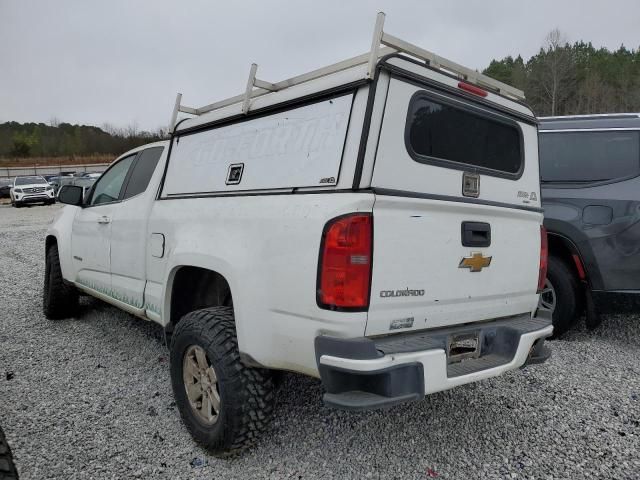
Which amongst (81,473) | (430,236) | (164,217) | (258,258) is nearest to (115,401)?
(81,473)

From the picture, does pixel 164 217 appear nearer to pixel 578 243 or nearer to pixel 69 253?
pixel 69 253

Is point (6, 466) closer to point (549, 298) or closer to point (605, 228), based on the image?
point (549, 298)

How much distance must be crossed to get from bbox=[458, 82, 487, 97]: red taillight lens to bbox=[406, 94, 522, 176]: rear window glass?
3.9 inches

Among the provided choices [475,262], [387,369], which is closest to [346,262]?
[387,369]

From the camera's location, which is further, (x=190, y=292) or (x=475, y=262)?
(x=190, y=292)

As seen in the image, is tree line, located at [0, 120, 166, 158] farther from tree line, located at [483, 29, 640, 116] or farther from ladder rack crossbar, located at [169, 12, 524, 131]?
ladder rack crossbar, located at [169, 12, 524, 131]

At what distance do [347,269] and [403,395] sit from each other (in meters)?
0.57

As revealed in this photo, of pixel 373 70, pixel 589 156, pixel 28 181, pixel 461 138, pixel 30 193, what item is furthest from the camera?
pixel 28 181

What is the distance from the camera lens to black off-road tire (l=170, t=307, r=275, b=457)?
235cm

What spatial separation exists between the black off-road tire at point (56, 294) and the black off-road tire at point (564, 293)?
4.56m

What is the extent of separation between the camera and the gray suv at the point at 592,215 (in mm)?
3967

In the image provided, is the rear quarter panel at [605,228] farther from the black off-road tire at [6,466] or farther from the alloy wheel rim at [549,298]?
the black off-road tire at [6,466]

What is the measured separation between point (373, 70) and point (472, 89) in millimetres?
805

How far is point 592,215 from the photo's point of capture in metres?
4.10
